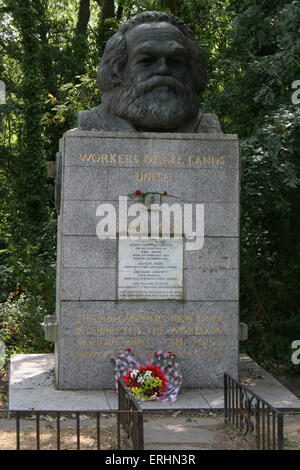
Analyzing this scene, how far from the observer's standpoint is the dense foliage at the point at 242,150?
9461mm

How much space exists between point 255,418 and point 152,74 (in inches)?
166

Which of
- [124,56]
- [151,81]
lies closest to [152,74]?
[151,81]

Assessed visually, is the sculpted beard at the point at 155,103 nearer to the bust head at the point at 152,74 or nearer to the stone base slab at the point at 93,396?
the bust head at the point at 152,74

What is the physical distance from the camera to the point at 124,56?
8.63m

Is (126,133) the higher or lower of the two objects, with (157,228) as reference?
higher

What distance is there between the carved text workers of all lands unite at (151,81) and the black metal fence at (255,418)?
317 centimetres

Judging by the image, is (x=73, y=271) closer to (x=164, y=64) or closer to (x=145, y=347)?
(x=145, y=347)

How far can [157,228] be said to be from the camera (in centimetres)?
822

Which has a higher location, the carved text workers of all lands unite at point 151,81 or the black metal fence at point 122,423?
the carved text workers of all lands unite at point 151,81

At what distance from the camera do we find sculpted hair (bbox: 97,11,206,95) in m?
8.62

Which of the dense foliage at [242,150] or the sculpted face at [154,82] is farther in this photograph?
the dense foliage at [242,150]

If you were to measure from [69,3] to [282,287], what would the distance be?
16.0 meters

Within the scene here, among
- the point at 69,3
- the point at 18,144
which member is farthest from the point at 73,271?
the point at 69,3

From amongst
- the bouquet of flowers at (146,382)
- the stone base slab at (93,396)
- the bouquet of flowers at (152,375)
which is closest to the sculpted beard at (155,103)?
the bouquet of flowers at (152,375)
